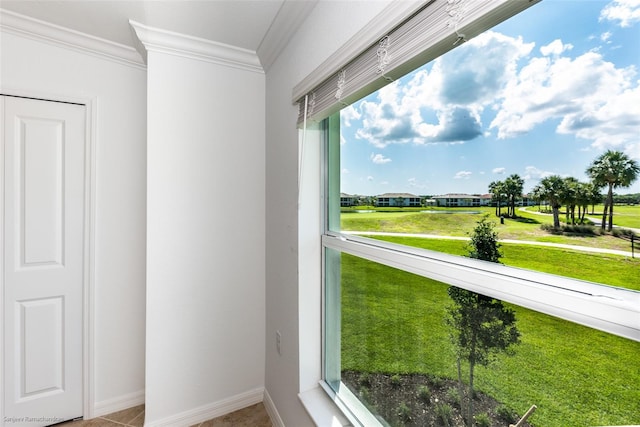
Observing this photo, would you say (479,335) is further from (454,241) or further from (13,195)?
(13,195)

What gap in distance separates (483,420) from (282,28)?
184 cm

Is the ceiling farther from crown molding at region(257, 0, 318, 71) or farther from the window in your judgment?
the window

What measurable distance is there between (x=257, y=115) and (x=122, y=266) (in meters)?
1.35

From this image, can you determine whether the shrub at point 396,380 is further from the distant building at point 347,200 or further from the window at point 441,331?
the distant building at point 347,200

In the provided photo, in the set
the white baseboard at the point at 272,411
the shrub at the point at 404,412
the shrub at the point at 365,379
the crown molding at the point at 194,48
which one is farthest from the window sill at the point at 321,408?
the crown molding at the point at 194,48

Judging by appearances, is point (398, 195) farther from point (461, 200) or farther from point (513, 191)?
point (513, 191)

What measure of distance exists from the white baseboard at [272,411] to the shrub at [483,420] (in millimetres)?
1277

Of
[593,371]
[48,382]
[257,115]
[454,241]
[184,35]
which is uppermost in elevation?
[184,35]

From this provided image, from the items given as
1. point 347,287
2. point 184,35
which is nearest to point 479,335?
point 347,287

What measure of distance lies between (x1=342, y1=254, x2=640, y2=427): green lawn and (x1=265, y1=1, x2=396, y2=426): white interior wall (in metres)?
0.42

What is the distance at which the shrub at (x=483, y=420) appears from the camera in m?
0.78

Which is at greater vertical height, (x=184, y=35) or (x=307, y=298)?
(x=184, y=35)

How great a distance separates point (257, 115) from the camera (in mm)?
1992

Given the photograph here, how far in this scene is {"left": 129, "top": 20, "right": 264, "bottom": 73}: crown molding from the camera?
1645mm
